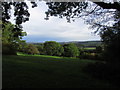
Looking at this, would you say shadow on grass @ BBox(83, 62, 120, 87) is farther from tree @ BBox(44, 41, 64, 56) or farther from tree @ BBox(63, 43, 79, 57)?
tree @ BBox(44, 41, 64, 56)

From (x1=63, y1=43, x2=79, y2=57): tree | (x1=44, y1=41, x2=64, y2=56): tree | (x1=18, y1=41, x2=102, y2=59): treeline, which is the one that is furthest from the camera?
(x1=44, y1=41, x2=64, y2=56): tree

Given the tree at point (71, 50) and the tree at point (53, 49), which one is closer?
the tree at point (71, 50)

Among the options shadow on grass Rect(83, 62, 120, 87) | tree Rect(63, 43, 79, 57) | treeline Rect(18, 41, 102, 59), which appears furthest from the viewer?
tree Rect(63, 43, 79, 57)

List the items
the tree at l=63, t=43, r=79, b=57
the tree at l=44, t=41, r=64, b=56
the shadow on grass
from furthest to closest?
the tree at l=44, t=41, r=64, b=56 → the tree at l=63, t=43, r=79, b=57 → the shadow on grass

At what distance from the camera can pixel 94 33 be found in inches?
543

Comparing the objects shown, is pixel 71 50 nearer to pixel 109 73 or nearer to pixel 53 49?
pixel 53 49

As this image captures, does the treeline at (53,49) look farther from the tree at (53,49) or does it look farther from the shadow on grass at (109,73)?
the shadow on grass at (109,73)

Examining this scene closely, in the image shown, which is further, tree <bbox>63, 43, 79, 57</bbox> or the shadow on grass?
tree <bbox>63, 43, 79, 57</bbox>

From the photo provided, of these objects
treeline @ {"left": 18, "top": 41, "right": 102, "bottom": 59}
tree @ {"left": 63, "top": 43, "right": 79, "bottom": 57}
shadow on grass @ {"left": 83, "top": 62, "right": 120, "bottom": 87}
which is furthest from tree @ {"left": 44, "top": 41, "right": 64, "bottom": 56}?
shadow on grass @ {"left": 83, "top": 62, "right": 120, "bottom": 87}

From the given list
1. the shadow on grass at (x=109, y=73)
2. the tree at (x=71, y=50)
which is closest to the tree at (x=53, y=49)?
the tree at (x=71, y=50)

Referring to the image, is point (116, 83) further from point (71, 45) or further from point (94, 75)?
point (71, 45)

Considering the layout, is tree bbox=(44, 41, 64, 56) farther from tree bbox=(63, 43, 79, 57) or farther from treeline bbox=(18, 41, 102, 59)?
tree bbox=(63, 43, 79, 57)

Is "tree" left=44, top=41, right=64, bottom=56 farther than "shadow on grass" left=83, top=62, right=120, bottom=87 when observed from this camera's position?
Yes

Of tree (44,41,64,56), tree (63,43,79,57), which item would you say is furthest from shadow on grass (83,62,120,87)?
tree (44,41,64,56)
